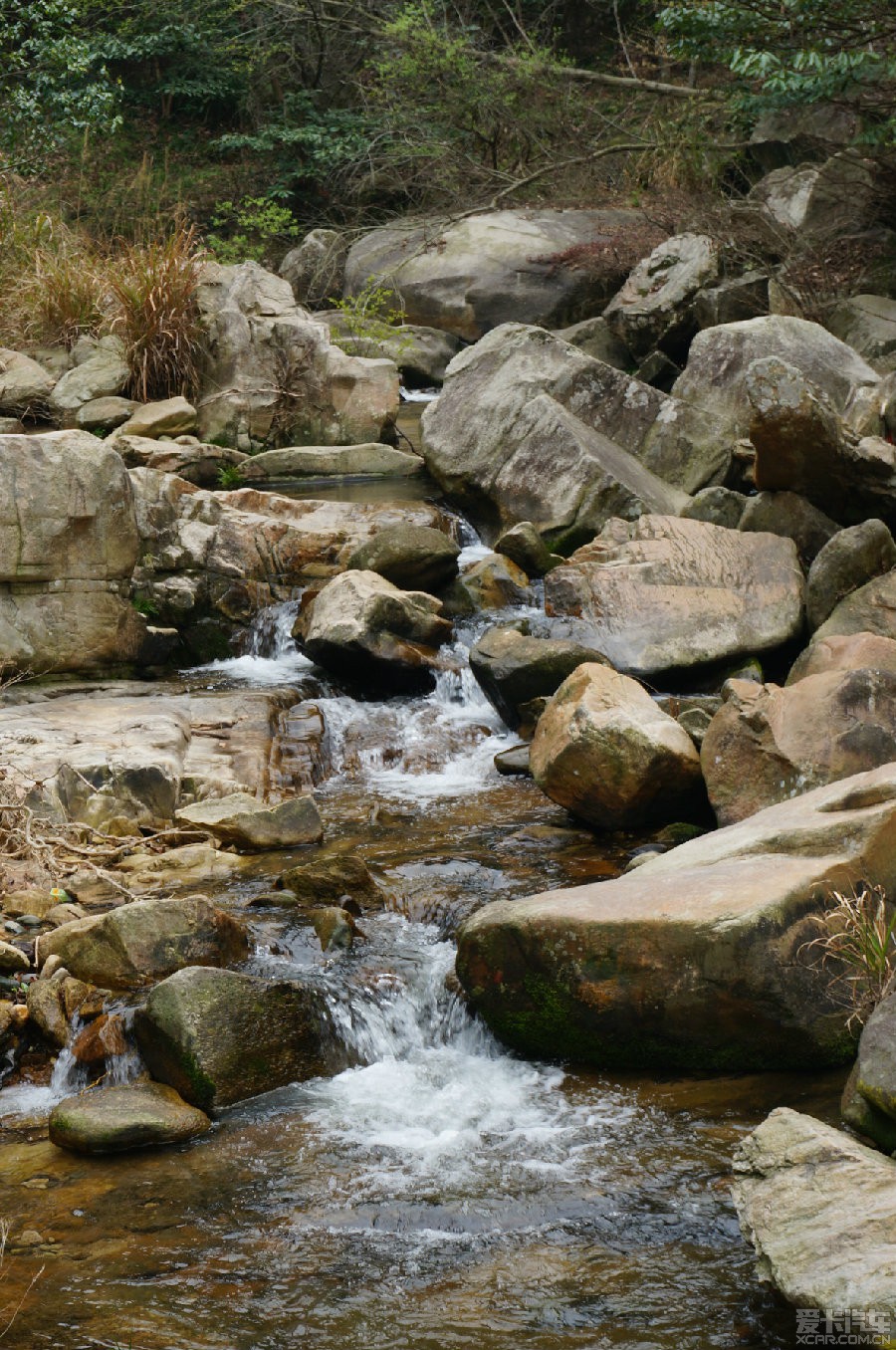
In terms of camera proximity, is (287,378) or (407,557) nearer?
(407,557)

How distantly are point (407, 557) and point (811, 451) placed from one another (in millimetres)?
2667

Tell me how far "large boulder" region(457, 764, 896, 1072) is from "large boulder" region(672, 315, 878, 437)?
20.0 feet

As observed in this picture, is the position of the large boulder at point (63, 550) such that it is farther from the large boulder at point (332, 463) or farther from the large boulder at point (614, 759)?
the large boulder at point (332, 463)

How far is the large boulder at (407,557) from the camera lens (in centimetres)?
913

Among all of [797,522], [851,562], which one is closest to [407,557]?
[797,522]

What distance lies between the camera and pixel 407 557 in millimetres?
9125

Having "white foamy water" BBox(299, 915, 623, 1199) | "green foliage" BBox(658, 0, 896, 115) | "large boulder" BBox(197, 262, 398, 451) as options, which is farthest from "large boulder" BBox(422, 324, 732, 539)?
"white foamy water" BBox(299, 915, 623, 1199)

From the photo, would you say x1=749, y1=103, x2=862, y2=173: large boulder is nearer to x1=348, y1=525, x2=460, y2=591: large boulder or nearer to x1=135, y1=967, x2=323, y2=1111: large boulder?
x1=348, y1=525, x2=460, y2=591: large boulder

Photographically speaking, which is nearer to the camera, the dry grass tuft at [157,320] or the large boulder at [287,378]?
the dry grass tuft at [157,320]

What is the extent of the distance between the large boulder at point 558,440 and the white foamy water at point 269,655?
6.40ft

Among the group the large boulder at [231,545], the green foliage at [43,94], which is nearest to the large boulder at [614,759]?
the large boulder at [231,545]

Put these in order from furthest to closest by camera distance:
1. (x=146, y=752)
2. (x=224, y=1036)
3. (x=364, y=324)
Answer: (x=364, y=324), (x=146, y=752), (x=224, y=1036)

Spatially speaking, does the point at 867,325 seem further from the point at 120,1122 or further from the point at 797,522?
the point at 120,1122

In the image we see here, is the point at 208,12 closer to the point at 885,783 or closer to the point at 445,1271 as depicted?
the point at 885,783
